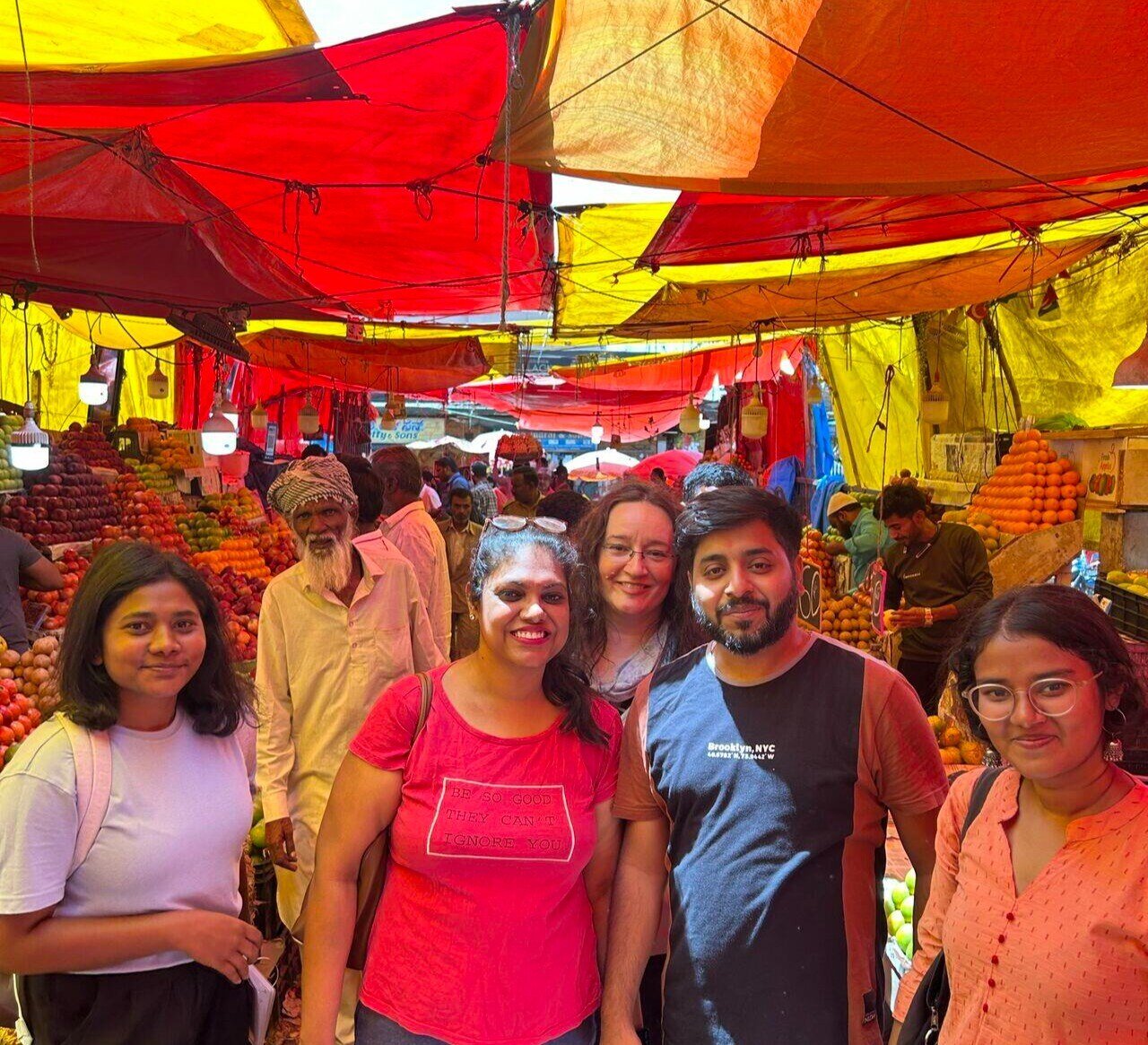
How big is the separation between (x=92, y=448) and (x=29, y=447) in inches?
89.7

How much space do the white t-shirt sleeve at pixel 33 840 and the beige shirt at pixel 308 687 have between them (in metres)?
1.52

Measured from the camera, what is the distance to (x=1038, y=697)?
5.24ft

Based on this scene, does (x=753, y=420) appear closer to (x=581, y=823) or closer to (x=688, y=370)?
(x=688, y=370)

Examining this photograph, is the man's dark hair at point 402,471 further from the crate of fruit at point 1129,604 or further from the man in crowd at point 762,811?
the man in crowd at point 762,811

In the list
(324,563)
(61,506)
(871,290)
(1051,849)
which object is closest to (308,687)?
(324,563)

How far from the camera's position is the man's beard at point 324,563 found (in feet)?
11.2

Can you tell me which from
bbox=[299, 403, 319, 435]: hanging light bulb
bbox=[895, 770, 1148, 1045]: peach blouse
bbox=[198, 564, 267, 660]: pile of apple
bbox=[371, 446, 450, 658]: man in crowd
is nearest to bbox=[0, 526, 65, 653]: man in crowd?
bbox=[198, 564, 267, 660]: pile of apple

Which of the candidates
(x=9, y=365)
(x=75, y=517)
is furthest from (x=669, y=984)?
(x=9, y=365)

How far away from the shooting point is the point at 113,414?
39.0 ft

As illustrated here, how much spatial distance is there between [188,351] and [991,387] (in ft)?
35.2

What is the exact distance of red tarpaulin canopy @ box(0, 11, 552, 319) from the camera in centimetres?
368

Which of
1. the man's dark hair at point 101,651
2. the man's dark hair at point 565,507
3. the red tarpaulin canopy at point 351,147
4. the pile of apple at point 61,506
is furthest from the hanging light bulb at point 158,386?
the man's dark hair at point 101,651

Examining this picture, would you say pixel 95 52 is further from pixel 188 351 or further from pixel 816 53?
pixel 188 351

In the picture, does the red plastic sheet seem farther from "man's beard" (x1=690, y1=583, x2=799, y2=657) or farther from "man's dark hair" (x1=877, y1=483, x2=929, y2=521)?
"man's beard" (x1=690, y1=583, x2=799, y2=657)
